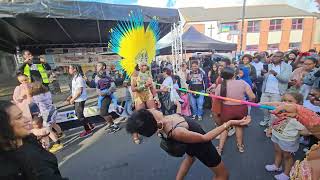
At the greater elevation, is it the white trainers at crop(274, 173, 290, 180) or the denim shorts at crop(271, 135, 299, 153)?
the denim shorts at crop(271, 135, 299, 153)

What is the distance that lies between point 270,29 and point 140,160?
35019 millimetres

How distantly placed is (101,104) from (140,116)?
356 centimetres

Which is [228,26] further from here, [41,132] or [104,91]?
[41,132]

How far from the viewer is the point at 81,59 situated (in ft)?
26.9

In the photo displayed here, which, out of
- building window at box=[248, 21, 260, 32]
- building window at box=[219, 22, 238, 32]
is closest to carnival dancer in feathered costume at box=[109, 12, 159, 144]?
building window at box=[219, 22, 238, 32]

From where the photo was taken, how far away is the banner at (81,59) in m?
7.98

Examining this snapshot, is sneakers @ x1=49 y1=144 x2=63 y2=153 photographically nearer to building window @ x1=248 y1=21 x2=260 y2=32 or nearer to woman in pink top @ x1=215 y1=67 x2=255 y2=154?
woman in pink top @ x1=215 y1=67 x2=255 y2=154

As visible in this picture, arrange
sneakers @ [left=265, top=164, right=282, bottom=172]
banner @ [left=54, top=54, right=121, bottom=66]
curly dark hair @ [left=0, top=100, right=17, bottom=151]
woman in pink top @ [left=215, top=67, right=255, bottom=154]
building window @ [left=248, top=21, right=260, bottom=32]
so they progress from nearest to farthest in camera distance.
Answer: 1. curly dark hair @ [left=0, top=100, right=17, bottom=151]
2. sneakers @ [left=265, top=164, right=282, bottom=172]
3. woman in pink top @ [left=215, top=67, right=255, bottom=154]
4. banner @ [left=54, top=54, right=121, bottom=66]
5. building window @ [left=248, top=21, right=260, bottom=32]

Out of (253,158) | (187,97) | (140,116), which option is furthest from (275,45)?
(140,116)

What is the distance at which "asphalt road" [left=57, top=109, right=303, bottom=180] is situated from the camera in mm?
3463

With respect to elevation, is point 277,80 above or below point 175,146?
above

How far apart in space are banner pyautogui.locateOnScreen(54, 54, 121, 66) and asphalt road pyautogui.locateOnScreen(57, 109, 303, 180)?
12.0 ft

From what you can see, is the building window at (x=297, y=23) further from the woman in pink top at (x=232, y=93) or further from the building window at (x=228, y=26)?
the woman in pink top at (x=232, y=93)

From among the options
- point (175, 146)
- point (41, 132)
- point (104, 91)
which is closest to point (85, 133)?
point (104, 91)
